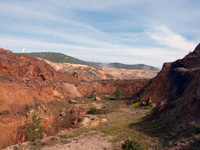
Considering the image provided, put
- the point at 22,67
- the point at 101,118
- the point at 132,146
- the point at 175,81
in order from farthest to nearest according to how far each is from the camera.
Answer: the point at 22,67, the point at 175,81, the point at 101,118, the point at 132,146

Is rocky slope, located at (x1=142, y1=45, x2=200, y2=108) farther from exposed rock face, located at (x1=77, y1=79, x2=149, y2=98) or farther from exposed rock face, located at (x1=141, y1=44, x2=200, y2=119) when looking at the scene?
exposed rock face, located at (x1=77, y1=79, x2=149, y2=98)

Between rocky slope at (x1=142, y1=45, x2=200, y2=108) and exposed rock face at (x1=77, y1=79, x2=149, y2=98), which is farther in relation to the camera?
exposed rock face at (x1=77, y1=79, x2=149, y2=98)

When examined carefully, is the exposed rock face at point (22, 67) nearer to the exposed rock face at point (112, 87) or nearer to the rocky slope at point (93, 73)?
the exposed rock face at point (112, 87)

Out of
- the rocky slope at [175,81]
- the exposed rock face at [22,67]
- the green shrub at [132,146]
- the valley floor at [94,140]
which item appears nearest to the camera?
the green shrub at [132,146]

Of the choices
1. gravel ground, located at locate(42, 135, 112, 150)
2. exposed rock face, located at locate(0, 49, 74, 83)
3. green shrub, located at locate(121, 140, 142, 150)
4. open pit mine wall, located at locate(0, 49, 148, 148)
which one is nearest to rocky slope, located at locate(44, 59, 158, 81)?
exposed rock face, located at locate(0, 49, 74, 83)

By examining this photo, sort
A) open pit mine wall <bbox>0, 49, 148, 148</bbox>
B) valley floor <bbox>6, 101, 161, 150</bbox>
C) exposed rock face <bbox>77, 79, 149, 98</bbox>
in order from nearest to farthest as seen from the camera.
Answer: valley floor <bbox>6, 101, 161, 150</bbox>
open pit mine wall <bbox>0, 49, 148, 148</bbox>
exposed rock face <bbox>77, 79, 149, 98</bbox>

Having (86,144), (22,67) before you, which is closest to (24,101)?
(86,144)

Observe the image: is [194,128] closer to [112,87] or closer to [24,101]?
[24,101]

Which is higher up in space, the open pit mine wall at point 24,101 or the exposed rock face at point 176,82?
the exposed rock face at point 176,82

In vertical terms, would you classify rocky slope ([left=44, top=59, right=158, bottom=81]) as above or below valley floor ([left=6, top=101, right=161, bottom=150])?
above

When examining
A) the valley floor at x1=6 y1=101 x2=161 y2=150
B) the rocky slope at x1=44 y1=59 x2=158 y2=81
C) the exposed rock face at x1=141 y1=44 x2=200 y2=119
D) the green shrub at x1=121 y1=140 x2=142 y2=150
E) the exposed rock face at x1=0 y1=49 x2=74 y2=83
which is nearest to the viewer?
the green shrub at x1=121 y1=140 x2=142 y2=150

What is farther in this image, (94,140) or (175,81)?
(175,81)

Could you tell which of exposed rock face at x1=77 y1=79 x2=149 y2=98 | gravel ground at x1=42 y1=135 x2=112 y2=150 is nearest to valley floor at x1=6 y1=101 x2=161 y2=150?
gravel ground at x1=42 y1=135 x2=112 y2=150

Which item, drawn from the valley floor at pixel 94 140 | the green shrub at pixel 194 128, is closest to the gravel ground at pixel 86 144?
the valley floor at pixel 94 140
